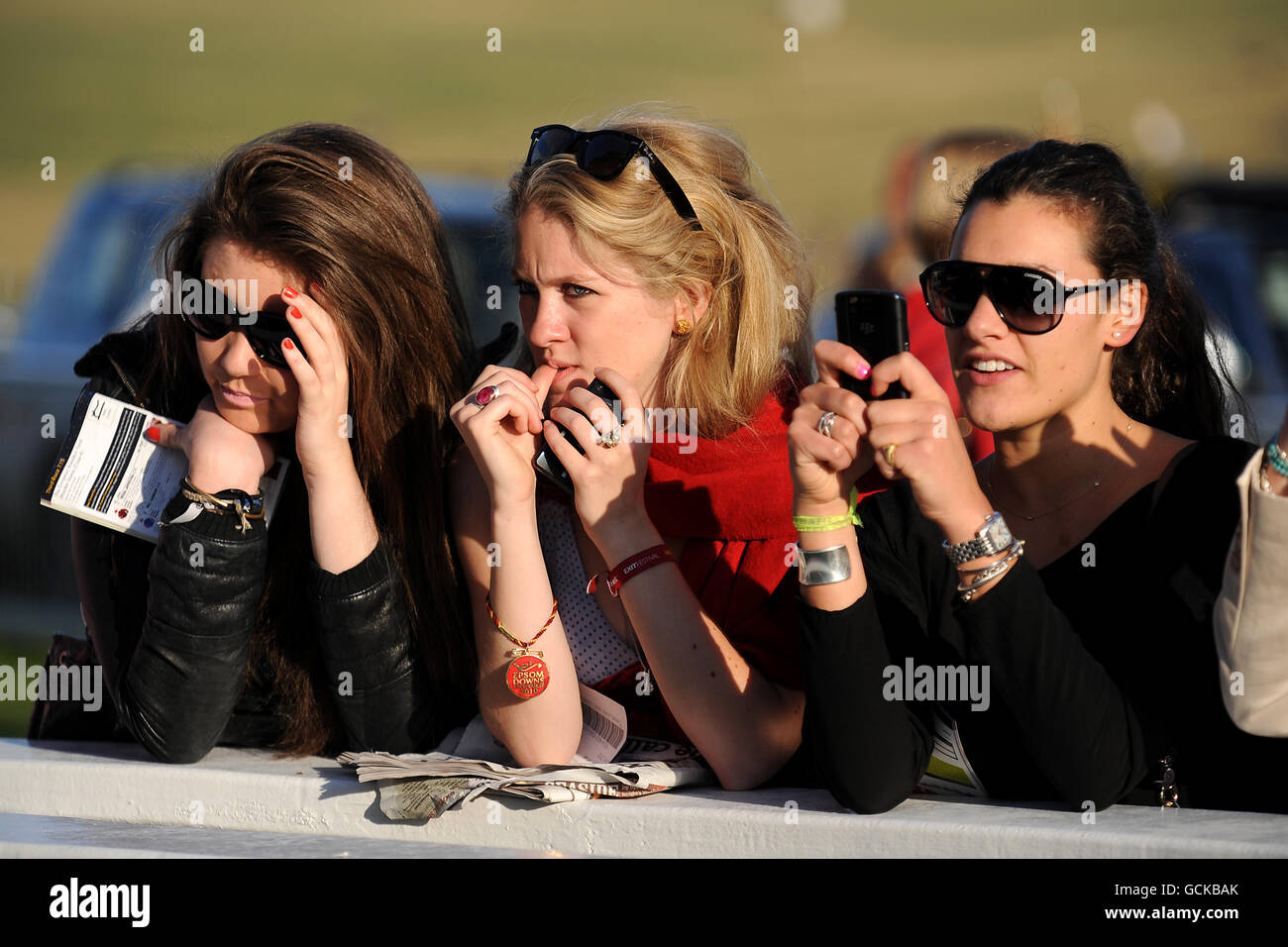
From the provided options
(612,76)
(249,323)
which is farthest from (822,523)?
(612,76)

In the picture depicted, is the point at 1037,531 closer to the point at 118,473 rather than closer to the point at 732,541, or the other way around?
the point at 732,541

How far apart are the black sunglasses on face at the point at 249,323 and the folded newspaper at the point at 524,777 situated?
0.83 meters

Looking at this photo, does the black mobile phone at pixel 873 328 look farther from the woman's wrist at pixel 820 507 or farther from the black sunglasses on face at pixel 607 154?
the black sunglasses on face at pixel 607 154

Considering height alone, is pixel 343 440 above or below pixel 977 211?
below

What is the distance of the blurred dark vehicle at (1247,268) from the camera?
739cm

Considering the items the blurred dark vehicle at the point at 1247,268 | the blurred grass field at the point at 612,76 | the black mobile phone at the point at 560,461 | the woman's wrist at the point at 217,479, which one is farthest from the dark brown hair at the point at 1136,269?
the blurred grass field at the point at 612,76

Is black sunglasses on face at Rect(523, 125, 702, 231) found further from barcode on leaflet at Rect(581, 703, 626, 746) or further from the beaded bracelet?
the beaded bracelet

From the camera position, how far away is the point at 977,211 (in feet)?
8.89

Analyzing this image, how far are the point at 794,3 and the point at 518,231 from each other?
57.8 ft

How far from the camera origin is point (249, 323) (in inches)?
117

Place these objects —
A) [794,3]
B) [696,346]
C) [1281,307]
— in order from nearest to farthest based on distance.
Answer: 1. [696,346]
2. [1281,307]
3. [794,3]

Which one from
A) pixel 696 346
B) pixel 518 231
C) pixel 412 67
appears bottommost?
pixel 696 346
